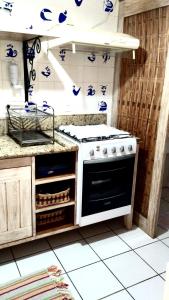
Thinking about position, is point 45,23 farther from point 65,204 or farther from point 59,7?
point 65,204

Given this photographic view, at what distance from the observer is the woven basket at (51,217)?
2.11 m

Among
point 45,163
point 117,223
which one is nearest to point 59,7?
point 45,163

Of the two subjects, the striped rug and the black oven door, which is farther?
the black oven door

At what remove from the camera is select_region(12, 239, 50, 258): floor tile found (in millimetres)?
2045

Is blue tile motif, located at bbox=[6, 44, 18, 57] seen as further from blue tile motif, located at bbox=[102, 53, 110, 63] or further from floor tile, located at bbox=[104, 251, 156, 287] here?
floor tile, located at bbox=[104, 251, 156, 287]

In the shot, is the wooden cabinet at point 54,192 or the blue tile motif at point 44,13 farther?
the blue tile motif at point 44,13

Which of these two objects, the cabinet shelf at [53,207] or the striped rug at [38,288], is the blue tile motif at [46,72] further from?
the striped rug at [38,288]

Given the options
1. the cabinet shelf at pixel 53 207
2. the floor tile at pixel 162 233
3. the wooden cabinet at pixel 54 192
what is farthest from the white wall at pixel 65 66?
the floor tile at pixel 162 233

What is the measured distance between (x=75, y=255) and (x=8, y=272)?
0.51 meters

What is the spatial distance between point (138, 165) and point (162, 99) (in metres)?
0.66

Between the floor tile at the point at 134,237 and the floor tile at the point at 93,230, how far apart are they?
13 cm

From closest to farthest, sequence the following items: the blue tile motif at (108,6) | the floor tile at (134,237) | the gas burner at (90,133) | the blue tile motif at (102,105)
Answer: the gas burner at (90,133), the floor tile at (134,237), the blue tile motif at (108,6), the blue tile motif at (102,105)

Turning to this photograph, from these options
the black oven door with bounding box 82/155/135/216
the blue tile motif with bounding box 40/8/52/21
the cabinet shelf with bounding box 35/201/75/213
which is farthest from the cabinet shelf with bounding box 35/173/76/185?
the blue tile motif with bounding box 40/8/52/21

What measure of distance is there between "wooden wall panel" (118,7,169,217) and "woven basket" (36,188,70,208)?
2.42 ft
